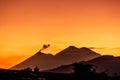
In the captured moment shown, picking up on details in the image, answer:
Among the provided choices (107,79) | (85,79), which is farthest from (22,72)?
(107,79)

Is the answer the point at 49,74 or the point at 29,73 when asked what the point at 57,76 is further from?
the point at 29,73

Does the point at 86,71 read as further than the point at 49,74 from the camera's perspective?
Yes

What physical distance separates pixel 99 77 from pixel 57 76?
321 cm

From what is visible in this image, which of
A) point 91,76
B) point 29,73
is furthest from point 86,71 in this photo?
point 29,73

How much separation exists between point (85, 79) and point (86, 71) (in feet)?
2.68

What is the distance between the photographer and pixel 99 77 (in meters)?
22.5

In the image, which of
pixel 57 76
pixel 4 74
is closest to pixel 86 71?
pixel 57 76

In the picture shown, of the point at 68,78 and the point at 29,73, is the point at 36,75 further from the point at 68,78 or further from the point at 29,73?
the point at 68,78

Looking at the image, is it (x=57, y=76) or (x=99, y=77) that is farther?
(x=99, y=77)

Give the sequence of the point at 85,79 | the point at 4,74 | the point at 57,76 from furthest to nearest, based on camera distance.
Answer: the point at 85,79, the point at 57,76, the point at 4,74

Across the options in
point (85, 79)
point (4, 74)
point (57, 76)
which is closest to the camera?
point (4, 74)

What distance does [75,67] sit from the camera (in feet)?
76.8

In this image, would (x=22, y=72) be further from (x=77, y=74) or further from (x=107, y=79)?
(x=107, y=79)

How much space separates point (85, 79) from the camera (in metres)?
22.3
